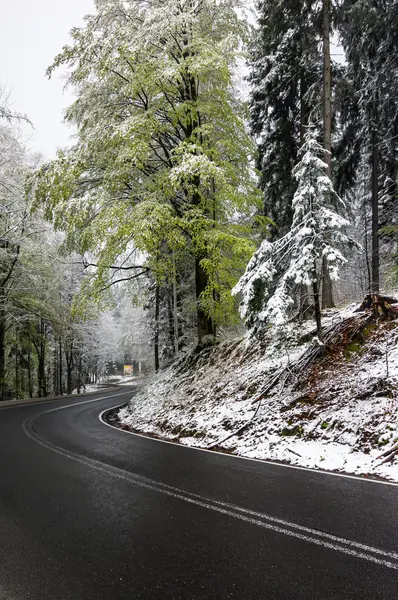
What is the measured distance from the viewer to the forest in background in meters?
8.85

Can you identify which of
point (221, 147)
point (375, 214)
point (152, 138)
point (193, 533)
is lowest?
point (193, 533)

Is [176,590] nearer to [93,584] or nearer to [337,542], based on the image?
[93,584]

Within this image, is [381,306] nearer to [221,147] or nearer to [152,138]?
[221,147]

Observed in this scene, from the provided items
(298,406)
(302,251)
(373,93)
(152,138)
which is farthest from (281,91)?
(298,406)

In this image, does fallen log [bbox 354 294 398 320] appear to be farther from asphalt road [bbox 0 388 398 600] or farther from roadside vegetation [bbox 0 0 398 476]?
asphalt road [bbox 0 388 398 600]

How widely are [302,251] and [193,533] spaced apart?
20.5 ft

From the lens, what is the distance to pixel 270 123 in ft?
52.3

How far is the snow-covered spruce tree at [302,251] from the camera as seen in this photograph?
26.5ft

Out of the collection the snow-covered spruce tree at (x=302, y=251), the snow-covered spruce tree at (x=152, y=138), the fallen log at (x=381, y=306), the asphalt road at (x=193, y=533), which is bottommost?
the asphalt road at (x=193, y=533)

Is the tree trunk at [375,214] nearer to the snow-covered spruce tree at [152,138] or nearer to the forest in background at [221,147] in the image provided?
the forest in background at [221,147]

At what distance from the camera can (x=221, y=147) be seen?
1328cm

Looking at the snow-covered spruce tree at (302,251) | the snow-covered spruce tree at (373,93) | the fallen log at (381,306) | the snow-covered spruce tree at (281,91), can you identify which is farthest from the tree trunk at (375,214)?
the snow-covered spruce tree at (302,251)

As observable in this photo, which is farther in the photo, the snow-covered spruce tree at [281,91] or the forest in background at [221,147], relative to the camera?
the snow-covered spruce tree at [281,91]

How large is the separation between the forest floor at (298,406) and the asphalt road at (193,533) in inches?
38.7
